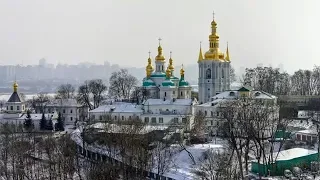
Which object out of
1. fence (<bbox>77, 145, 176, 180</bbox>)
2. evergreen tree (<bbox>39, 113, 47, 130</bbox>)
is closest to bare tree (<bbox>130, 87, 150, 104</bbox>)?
evergreen tree (<bbox>39, 113, 47, 130</bbox>)

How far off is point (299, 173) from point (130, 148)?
21.4ft

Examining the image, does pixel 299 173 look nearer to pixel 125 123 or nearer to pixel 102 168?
pixel 102 168

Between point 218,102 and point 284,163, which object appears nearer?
point 284,163

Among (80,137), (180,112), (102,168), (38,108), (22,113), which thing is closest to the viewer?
(102,168)

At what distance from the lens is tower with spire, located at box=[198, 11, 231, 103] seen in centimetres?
3528

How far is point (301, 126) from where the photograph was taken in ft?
95.0

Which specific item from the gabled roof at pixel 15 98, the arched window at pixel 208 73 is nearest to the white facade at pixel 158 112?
the arched window at pixel 208 73

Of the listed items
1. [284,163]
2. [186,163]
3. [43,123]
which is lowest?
[186,163]

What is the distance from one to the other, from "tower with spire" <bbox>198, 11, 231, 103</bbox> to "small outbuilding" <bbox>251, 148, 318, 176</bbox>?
1406 centimetres

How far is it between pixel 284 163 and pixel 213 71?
606 inches

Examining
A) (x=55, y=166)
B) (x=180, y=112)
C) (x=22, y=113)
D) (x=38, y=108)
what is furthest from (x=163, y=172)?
(x=38, y=108)

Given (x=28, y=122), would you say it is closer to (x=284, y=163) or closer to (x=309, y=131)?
(x=309, y=131)

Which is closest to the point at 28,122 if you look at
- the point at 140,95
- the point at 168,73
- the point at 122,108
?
the point at 122,108

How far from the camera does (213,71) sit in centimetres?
3534
